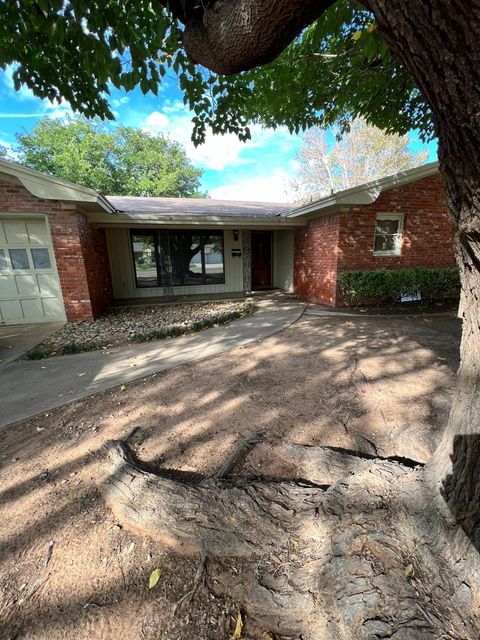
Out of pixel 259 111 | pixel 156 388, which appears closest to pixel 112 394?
pixel 156 388

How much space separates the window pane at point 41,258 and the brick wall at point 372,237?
7.05 m

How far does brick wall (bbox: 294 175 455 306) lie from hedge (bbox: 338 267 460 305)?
1.02ft

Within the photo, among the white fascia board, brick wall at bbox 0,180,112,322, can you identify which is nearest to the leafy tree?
brick wall at bbox 0,180,112,322

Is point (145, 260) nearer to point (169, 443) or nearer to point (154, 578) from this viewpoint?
point (169, 443)

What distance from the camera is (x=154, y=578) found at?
4.83ft

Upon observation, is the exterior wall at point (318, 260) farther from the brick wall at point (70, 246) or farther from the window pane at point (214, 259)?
the brick wall at point (70, 246)

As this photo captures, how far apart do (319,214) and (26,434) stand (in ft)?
26.5

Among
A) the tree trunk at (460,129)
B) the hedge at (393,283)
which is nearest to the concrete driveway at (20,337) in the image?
the tree trunk at (460,129)

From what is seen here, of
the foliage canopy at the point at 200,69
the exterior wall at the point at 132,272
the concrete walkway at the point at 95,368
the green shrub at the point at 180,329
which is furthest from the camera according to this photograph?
the exterior wall at the point at 132,272

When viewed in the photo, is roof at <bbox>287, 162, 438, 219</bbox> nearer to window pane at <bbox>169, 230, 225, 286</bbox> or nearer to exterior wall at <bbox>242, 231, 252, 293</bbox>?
exterior wall at <bbox>242, 231, 252, 293</bbox>

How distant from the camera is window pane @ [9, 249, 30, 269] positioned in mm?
6559

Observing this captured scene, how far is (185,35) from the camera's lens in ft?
6.47

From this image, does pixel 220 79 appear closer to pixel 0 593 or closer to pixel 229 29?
pixel 229 29

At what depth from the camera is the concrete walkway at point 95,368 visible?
326 centimetres
